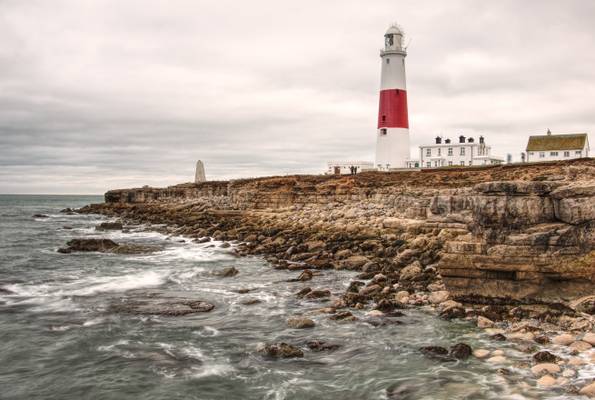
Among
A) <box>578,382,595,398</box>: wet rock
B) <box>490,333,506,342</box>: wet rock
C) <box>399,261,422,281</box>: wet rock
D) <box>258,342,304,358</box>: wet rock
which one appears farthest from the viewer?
<box>399,261,422,281</box>: wet rock

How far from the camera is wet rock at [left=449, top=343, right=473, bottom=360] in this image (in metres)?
10.1

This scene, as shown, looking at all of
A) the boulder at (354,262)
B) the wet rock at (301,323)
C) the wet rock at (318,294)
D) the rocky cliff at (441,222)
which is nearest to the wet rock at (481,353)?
the rocky cliff at (441,222)

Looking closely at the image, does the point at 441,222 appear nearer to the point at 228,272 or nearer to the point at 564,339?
the point at 228,272

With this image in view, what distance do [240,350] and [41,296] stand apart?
846cm

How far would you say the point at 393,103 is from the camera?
44.6 m

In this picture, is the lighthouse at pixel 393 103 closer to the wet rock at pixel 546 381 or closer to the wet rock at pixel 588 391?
the wet rock at pixel 546 381

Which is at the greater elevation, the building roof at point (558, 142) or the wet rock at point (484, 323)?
the building roof at point (558, 142)

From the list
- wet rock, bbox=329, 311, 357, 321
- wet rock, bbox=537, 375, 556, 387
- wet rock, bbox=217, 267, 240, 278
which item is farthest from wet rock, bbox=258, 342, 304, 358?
wet rock, bbox=217, 267, 240, 278

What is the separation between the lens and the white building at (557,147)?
1751 inches

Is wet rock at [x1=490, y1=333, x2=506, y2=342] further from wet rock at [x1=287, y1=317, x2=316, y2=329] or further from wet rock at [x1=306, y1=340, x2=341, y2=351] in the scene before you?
wet rock at [x1=287, y1=317, x2=316, y2=329]

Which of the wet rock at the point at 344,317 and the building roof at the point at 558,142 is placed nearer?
the wet rock at the point at 344,317

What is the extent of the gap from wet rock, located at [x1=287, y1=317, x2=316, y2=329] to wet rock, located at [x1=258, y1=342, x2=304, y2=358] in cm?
151

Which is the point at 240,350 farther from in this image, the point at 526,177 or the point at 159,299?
the point at 526,177

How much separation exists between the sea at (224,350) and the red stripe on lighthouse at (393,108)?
29.5m
